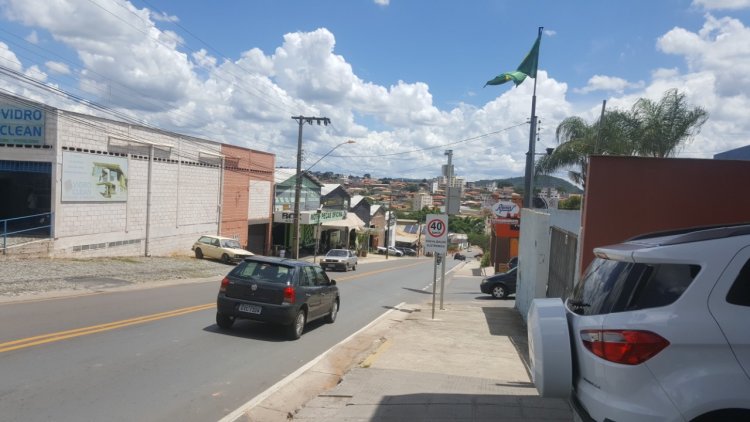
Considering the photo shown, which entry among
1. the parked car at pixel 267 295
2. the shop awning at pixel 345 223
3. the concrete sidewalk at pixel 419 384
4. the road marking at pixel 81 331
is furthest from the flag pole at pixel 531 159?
the shop awning at pixel 345 223

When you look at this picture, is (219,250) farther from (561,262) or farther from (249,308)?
(561,262)

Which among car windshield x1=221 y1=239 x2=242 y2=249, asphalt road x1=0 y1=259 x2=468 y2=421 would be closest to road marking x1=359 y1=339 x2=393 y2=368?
asphalt road x1=0 y1=259 x2=468 y2=421

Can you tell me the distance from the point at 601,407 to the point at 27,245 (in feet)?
79.4

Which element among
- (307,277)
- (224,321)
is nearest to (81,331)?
(224,321)

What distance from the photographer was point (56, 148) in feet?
79.3

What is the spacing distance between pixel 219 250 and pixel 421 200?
15147 cm

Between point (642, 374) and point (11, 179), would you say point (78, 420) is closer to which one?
point (642, 374)

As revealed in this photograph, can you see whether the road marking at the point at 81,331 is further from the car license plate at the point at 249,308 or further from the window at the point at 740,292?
the window at the point at 740,292

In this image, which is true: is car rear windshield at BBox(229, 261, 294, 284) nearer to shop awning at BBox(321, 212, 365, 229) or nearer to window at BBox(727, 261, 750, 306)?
window at BBox(727, 261, 750, 306)

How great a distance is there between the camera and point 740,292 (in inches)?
128

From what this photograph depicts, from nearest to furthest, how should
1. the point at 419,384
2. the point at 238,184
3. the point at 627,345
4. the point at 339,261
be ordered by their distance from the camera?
1. the point at 627,345
2. the point at 419,384
3. the point at 339,261
4. the point at 238,184

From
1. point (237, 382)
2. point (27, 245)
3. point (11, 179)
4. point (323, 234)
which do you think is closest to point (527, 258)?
point (237, 382)

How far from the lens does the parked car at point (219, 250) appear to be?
32906mm

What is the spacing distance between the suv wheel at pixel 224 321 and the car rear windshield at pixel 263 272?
2.79 feet
